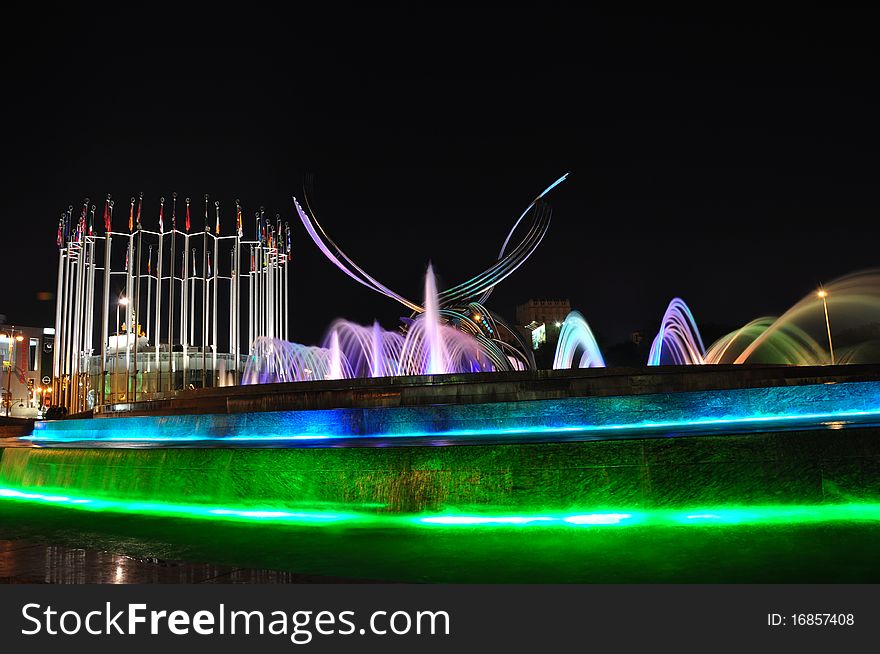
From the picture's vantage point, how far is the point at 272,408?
1328 centimetres

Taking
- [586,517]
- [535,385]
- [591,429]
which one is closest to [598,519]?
[586,517]

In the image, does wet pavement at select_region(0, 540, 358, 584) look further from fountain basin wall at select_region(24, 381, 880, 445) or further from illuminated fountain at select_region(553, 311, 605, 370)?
illuminated fountain at select_region(553, 311, 605, 370)

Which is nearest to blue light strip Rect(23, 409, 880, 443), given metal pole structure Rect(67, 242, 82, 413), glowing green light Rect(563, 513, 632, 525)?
glowing green light Rect(563, 513, 632, 525)

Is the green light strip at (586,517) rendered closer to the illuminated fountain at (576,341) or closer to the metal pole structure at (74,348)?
the illuminated fountain at (576,341)

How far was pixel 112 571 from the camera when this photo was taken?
14.2 ft

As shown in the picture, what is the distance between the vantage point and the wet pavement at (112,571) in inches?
153

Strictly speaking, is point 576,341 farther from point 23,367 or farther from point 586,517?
point 23,367

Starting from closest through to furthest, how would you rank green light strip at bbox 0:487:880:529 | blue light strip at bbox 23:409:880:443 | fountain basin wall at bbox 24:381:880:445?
green light strip at bbox 0:487:880:529 → blue light strip at bbox 23:409:880:443 → fountain basin wall at bbox 24:381:880:445

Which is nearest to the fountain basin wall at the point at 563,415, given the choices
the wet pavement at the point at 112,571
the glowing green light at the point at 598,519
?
the glowing green light at the point at 598,519

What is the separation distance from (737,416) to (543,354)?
2614 inches

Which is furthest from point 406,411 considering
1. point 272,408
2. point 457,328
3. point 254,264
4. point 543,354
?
point 543,354

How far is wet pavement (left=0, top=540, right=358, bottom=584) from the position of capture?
3896 mm

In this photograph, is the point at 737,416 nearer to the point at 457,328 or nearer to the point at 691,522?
the point at 691,522

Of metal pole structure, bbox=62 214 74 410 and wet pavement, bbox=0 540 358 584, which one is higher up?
metal pole structure, bbox=62 214 74 410
